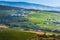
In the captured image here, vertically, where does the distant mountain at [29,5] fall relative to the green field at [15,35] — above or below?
above

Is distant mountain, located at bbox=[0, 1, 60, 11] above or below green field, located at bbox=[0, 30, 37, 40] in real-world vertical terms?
above

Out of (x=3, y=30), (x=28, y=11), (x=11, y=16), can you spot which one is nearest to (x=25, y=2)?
(x=28, y=11)

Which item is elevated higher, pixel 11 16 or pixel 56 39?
pixel 11 16

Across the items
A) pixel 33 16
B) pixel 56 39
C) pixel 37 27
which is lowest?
pixel 56 39

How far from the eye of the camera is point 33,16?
7.42 ft

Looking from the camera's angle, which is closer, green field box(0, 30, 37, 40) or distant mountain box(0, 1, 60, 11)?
green field box(0, 30, 37, 40)

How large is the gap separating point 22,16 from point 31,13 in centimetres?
15

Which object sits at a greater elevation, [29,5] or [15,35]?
[29,5]

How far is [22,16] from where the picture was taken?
2270 mm

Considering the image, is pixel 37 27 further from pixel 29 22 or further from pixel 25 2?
pixel 25 2

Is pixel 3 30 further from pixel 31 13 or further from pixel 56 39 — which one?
pixel 56 39

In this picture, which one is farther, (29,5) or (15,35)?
(29,5)

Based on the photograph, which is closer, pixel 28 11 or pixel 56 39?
pixel 56 39

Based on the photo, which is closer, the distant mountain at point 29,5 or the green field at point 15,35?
the green field at point 15,35
